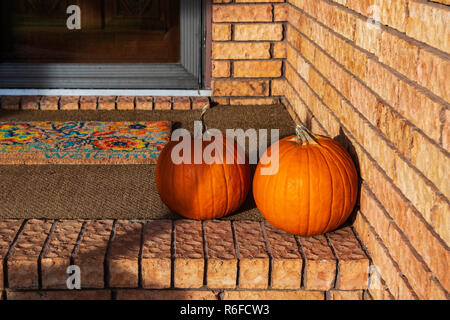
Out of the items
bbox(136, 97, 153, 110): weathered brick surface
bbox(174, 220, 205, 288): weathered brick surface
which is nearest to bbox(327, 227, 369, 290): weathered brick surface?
bbox(174, 220, 205, 288): weathered brick surface

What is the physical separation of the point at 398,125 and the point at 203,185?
78 centimetres

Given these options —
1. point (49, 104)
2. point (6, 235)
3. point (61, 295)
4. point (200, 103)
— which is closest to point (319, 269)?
point (61, 295)

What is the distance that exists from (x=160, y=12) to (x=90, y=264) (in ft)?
8.17

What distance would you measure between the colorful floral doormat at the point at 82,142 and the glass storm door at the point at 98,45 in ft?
2.06

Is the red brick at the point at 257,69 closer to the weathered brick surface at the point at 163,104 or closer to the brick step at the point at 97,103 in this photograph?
the brick step at the point at 97,103

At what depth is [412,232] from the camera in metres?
1.79

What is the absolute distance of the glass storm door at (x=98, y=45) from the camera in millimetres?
4125

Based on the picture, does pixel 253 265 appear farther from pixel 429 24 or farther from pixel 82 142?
pixel 82 142

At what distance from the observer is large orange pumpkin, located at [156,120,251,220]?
232 centimetres

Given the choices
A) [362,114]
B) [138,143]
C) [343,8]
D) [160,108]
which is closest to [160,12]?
[160,108]

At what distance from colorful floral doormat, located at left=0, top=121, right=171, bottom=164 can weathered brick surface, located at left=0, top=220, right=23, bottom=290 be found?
0.74m

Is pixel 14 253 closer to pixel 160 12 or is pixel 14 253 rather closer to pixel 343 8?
pixel 343 8

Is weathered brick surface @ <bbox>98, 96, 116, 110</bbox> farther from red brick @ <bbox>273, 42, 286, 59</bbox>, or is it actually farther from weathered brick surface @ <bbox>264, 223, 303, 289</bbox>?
weathered brick surface @ <bbox>264, 223, 303, 289</bbox>

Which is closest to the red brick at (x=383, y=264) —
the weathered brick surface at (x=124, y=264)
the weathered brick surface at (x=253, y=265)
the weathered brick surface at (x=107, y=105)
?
the weathered brick surface at (x=253, y=265)
